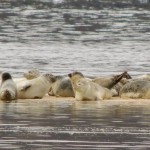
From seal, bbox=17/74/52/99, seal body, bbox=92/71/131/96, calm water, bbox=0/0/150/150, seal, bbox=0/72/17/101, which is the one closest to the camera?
calm water, bbox=0/0/150/150

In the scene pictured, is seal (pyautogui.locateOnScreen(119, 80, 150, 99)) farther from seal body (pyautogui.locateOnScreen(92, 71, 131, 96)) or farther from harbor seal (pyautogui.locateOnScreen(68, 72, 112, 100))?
harbor seal (pyautogui.locateOnScreen(68, 72, 112, 100))

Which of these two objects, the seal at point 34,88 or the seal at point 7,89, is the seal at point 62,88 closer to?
the seal at point 34,88

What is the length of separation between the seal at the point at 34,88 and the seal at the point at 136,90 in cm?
156

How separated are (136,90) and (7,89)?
2.65 meters

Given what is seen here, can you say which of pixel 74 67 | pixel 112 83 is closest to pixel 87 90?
pixel 112 83

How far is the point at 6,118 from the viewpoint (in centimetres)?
1736

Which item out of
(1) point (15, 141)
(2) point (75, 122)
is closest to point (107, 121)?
(2) point (75, 122)

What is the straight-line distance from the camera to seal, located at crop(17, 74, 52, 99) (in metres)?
21.1

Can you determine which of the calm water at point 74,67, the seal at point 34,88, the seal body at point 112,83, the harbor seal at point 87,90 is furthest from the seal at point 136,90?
the seal at point 34,88

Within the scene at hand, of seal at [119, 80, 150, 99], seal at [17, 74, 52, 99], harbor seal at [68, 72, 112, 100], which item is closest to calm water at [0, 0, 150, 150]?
harbor seal at [68, 72, 112, 100]

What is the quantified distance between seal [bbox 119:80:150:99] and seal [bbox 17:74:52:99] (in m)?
1.56

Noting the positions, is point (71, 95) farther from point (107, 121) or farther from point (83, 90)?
point (107, 121)

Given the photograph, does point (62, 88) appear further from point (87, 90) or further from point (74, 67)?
point (74, 67)

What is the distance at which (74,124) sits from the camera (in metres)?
16.5
